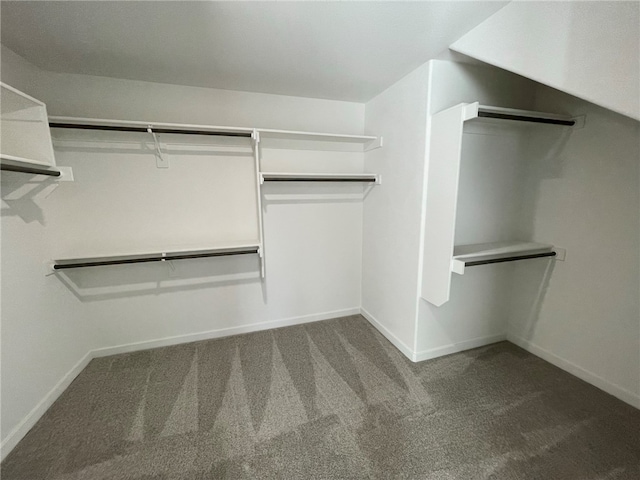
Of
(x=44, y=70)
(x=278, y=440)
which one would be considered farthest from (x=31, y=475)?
(x=44, y=70)

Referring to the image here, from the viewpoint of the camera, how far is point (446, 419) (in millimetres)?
1636

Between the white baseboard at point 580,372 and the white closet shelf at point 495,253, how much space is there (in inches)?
33.6

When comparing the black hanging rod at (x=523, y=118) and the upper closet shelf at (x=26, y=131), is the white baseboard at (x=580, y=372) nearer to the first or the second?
the black hanging rod at (x=523, y=118)

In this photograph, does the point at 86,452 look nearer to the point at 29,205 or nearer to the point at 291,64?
the point at 29,205

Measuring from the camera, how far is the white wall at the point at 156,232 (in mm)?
1697

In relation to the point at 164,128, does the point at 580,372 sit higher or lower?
lower

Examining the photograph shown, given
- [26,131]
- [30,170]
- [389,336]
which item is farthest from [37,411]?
[389,336]

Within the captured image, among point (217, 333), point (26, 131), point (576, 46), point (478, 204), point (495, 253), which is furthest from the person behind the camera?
point (217, 333)

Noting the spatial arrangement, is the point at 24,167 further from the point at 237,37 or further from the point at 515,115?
the point at 515,115

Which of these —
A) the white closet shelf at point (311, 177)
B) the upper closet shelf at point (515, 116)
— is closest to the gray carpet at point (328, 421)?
the white closet shelf at point (311, 177)

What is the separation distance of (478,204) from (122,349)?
11.0 feet

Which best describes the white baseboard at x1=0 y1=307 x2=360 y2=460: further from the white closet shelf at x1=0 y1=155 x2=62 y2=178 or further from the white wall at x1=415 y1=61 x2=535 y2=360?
the white closet shelf at x1=0 y1=155 x2=62 y2=178

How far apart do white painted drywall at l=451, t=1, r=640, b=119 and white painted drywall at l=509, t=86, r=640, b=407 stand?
3.20 feet

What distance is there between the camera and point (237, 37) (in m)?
1.52
